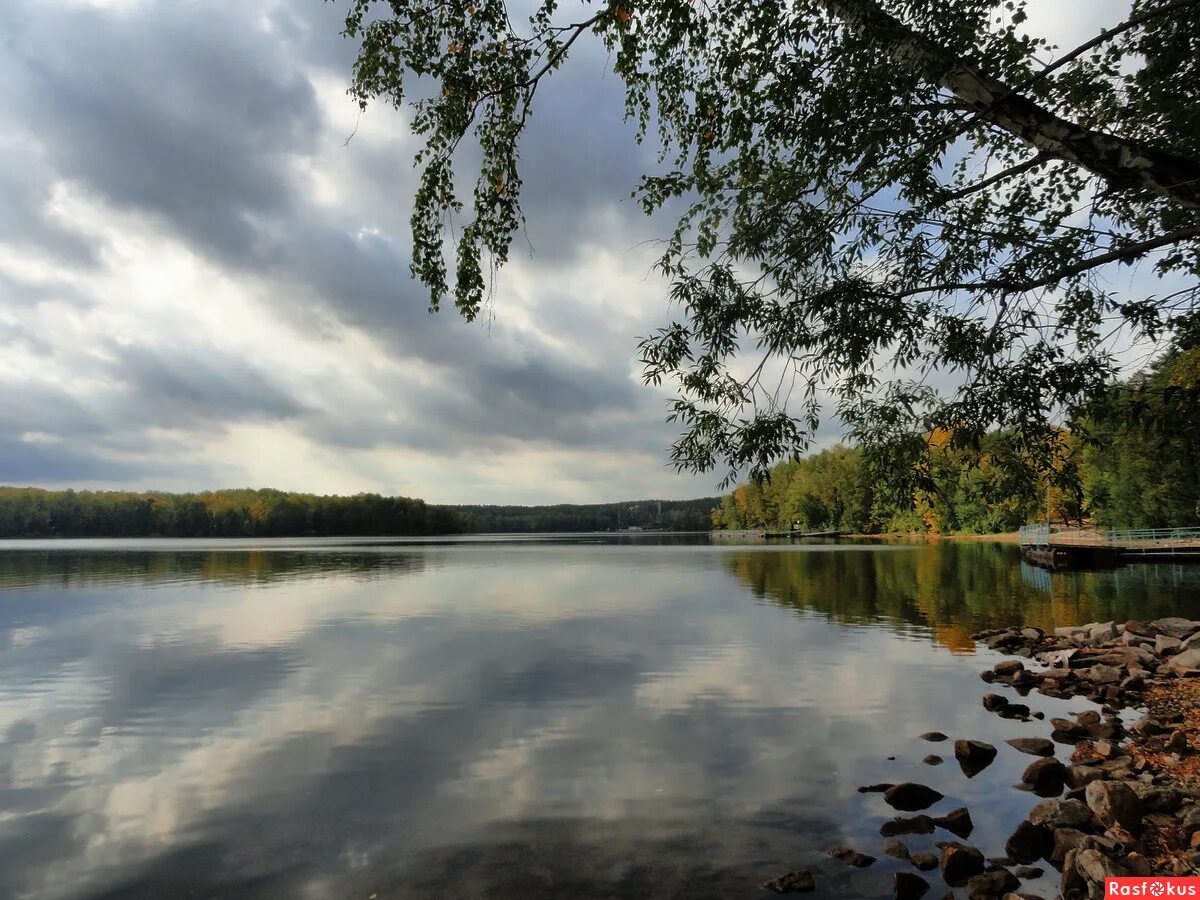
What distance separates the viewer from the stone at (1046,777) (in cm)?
1032

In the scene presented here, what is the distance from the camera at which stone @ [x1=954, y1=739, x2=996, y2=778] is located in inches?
449

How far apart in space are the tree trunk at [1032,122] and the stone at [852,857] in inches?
324

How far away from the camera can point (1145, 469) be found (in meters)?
61.5

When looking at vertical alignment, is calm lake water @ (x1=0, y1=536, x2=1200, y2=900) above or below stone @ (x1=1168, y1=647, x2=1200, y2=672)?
below

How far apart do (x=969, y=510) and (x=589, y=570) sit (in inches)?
3434

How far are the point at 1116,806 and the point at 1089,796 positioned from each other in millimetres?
591

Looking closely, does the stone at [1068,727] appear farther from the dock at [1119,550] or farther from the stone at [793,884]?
the dock at [1119,550]

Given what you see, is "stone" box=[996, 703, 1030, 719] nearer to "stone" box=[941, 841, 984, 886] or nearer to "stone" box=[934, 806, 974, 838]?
"stone" box=[934, 806, 974, 838]

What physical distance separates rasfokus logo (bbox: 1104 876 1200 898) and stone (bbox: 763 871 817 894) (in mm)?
2913

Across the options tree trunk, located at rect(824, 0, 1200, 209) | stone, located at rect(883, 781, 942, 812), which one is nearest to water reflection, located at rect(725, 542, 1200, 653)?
stone, located at rect(883, 781, 942, 812)

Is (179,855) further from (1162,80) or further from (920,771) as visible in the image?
(1162,80)

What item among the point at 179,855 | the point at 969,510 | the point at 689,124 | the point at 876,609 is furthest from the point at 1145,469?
the point at 179,855

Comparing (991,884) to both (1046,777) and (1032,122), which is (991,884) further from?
(1032,122)

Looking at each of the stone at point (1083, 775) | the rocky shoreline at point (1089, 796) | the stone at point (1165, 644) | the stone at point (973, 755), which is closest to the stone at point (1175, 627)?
the stone at point (1165, 644)
